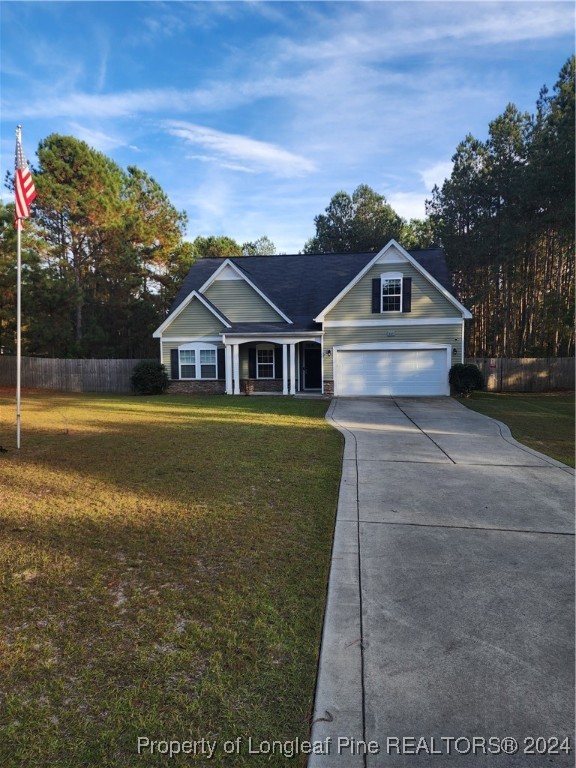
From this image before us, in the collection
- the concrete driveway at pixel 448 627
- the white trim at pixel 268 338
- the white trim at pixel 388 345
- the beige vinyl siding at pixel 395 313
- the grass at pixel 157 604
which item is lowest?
the concrete driveway at pixel 448 627

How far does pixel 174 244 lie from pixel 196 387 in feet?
61.2

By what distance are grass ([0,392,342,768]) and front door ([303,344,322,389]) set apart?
15596 millimetres

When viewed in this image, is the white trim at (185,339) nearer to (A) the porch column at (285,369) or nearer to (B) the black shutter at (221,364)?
(B) the black shutter at (221,364)

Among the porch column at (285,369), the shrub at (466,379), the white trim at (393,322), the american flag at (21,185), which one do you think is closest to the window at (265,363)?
the porch column at (285,369)

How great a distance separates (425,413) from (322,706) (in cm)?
1218

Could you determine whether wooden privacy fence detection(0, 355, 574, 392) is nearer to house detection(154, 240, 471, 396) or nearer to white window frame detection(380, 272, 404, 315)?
house detection(154, 240, 471, 396)

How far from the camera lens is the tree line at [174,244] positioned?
2492cm

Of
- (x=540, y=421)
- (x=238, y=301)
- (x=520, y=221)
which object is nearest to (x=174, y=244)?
(x=238, y=301)

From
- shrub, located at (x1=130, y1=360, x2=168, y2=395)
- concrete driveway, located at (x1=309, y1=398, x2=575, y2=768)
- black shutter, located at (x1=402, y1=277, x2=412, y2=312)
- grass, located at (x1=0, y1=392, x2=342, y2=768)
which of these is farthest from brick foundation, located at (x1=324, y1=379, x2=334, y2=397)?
concrete driveway, located at (x1=309, y1=398, x2=575, y2=768)

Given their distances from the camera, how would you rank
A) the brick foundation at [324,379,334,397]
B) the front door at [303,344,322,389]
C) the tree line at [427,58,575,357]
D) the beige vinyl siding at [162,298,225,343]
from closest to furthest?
the brick foundation at [324,379,334,397]
the beige vinyl siding at [162,298,225,343]
the front door at [303,344,322,389]
the tree line at [427,58,575,357]

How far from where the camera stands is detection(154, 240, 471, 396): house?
19.3 metres

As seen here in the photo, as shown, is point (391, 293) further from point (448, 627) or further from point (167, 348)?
point (448, 627)

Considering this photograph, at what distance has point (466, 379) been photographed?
1841 cm

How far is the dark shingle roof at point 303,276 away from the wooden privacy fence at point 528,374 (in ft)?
20.2
